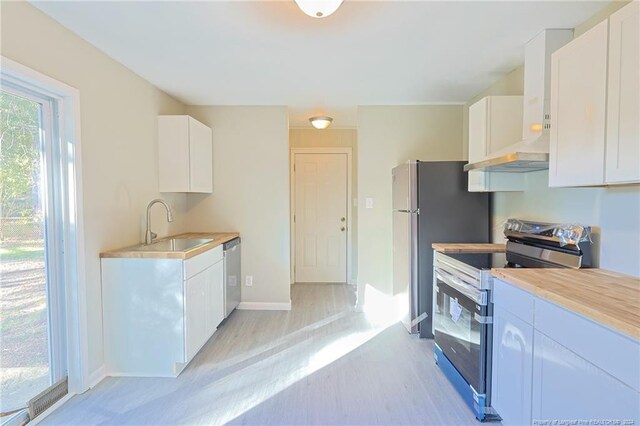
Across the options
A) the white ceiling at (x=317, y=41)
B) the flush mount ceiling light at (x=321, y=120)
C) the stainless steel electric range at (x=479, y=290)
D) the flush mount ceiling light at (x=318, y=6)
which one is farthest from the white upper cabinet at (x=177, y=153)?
the stainless steel electric range at (x=479, y=290)

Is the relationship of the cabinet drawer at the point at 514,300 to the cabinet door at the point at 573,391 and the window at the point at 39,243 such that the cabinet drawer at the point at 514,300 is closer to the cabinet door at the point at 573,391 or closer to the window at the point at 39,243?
the cabinet door at the point at 573,391

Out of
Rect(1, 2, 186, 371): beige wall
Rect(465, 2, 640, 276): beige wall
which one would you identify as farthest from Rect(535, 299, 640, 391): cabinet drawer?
Rect(1, 2, 186, 371): beige wall

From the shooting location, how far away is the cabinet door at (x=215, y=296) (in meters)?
2.74

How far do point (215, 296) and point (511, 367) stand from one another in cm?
230

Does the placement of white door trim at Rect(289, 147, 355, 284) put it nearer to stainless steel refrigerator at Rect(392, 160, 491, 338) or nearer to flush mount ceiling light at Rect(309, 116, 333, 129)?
flush mount ceiling light at Rect(309, 116, 333, 129)

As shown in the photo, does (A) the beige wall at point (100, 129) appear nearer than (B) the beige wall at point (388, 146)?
Yes

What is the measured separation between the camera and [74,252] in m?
Result: 2.01

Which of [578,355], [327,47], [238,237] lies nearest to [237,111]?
[238,237]

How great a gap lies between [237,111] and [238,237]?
56.9 inches

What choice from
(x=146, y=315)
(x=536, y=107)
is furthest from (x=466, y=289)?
(x=146, y=315)

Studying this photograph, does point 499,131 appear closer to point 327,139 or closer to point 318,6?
point 318,6

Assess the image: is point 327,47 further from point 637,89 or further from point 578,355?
point 578,355

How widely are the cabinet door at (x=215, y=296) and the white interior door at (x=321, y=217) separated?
1.92 m

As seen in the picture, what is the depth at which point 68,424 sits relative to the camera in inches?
70.5
